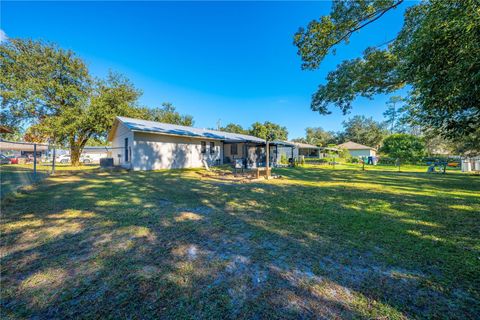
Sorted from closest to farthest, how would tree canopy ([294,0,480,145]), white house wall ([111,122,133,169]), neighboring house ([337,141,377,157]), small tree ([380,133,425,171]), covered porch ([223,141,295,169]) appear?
1. tree canopy ([294,0,480,145])
2. white house wall ([111,122,133,169])
3. covered porch ([223,141,295,169])
4. small tree ([380,133,425,171])
5. neighboring house ([337,141,377,157])

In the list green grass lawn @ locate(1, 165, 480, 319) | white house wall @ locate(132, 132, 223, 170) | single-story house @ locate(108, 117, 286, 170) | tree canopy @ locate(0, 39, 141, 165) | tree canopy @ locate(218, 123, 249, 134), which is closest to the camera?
green grass lawn @ locate(1, 165, 480, 319)

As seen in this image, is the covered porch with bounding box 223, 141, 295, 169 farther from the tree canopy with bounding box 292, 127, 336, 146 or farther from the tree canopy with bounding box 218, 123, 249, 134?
the tree canopy with bounding box 292, 127, 336, 146

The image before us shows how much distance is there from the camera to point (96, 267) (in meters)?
2.40

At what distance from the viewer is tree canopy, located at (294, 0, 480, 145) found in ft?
11.5

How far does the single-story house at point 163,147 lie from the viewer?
549 inches

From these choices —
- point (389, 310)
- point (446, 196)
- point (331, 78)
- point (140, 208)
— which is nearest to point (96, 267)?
point (140, 208)

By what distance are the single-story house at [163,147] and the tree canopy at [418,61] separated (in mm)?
7629

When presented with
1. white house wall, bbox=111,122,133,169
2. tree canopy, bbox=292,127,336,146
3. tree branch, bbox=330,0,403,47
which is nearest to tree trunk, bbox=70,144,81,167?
white house wall, bbox=111,122,133,169

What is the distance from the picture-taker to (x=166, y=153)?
1561 cm

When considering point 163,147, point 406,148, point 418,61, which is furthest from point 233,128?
point 418,61

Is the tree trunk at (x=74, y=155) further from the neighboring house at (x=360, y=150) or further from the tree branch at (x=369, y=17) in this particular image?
the neighboring house at (x=360, y=150)

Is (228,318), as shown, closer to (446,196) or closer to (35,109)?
(446,196)

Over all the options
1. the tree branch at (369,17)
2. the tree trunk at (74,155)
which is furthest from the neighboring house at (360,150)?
the tree trunk at (74,155)

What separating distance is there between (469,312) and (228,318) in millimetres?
2180
